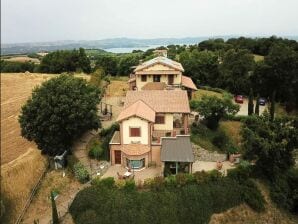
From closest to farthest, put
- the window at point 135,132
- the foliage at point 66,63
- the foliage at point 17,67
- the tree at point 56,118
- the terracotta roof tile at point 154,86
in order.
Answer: the window at point 135,132, the tree at point 56,118, the terracotta roof tile at point 154,86, the foliage at point 66,63, the foliage at point 17,67

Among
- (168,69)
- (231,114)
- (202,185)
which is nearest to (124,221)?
(202,185)

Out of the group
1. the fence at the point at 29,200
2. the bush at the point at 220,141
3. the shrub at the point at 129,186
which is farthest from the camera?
the bush at the point at 220,141

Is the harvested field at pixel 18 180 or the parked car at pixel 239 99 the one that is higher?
the parked car at pixel 239 99

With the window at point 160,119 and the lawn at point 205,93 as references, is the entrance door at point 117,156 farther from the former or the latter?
the lawn at point 205,93

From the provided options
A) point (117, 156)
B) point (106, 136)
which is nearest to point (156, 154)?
point (117, 156)

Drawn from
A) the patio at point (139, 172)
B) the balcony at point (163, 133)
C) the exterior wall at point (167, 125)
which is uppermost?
the exterior wall at point (167, 125)

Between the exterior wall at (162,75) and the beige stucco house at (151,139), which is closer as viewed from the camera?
the beige stucco house at (151,139)

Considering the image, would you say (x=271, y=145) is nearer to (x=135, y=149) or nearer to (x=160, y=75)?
(x=135, y=149)

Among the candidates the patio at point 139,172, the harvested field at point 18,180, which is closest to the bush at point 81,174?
the patio at point 139,172
